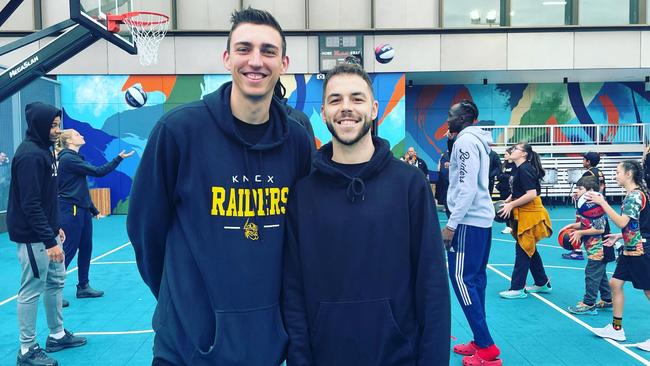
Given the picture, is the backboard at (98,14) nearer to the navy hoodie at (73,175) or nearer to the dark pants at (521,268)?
the navy hoodie at (73,175)

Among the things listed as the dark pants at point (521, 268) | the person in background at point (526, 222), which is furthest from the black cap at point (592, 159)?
the dark pants at point (521, 268)

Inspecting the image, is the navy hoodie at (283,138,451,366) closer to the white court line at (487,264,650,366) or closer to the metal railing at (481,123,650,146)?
the white court line at (487,264,650,366)

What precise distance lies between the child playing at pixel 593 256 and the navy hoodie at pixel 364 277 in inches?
189

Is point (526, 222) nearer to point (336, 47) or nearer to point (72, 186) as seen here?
point (72, 186)

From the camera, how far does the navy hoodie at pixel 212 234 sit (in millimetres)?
2158

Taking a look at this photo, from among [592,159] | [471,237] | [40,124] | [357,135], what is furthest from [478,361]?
[592,159]

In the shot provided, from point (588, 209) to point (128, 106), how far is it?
46.9 feet

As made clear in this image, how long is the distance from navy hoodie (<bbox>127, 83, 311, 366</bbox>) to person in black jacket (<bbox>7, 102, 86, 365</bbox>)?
284cm

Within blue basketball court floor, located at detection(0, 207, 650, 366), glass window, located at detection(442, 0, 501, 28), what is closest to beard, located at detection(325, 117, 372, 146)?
blue basketball court floor, located at detection(0, 207, 650, 366)

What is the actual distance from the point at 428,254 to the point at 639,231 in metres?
3.97

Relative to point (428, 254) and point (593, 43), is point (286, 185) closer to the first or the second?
point (428, 254)

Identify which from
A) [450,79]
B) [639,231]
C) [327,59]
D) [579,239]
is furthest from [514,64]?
[639,231]

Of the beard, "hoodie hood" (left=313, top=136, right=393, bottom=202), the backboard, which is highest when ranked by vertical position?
the backboard

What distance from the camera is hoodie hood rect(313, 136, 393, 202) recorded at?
7.54 ft
